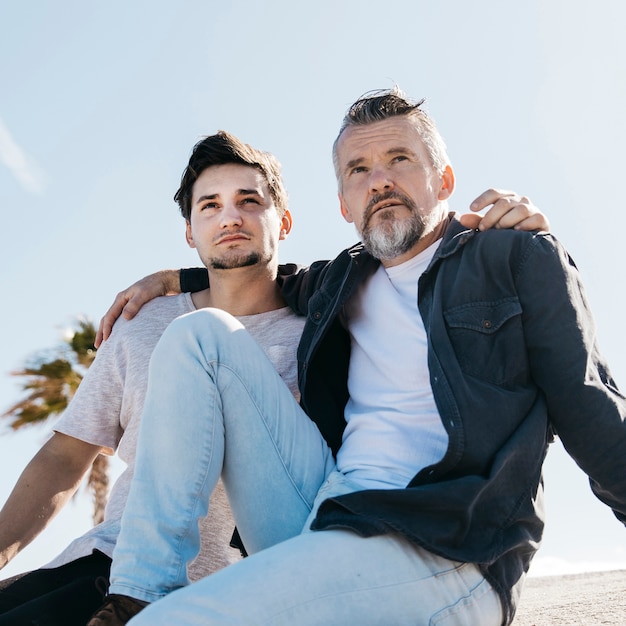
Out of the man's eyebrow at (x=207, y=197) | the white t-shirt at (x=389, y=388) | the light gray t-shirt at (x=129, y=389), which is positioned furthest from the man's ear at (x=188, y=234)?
the white t-shirt at (x=389, y=388)

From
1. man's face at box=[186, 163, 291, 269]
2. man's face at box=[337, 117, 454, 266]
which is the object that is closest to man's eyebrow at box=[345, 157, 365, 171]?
man's face at box=[337, 117, 454, 266]

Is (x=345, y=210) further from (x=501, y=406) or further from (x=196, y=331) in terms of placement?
(x=501, y=406)

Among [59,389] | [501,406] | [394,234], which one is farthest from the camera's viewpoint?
[59,389]

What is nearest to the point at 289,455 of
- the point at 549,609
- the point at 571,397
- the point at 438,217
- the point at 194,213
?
the point at 571,397

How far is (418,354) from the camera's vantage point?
2.87m

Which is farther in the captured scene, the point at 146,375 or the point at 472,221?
the point at 146,375

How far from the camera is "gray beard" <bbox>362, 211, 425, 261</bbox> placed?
3230 millimetres

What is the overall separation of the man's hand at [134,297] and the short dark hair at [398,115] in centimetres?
121

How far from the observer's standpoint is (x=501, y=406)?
2.55 m

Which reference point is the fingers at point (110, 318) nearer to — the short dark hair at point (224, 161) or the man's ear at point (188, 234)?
the man's ear at point (188, 234)

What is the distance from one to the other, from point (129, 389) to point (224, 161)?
1.27 meters

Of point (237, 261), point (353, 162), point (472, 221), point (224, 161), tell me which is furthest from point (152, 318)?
point (472, 221)

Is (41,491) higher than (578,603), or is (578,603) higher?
(41,491)

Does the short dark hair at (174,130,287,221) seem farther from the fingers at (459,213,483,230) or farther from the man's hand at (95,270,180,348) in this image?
the fingers at (459,213,483,230)
